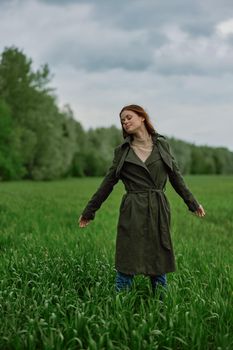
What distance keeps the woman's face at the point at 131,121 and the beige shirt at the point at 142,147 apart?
0.13m

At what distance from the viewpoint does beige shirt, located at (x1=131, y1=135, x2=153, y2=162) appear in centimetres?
494

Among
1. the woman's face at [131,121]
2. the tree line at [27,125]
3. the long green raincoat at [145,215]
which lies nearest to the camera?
the long green raincoat at [145,215]

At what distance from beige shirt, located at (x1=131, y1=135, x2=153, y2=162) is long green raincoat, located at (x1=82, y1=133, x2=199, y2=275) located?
0.16 ft

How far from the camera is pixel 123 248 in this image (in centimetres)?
483

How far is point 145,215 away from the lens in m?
4.75

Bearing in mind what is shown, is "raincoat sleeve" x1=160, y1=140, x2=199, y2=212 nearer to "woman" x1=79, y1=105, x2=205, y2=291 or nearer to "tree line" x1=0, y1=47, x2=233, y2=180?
"woman" x1=79, y1=105, x2=205, y2=291

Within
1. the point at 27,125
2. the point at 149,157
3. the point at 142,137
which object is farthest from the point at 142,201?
the point at 27,125

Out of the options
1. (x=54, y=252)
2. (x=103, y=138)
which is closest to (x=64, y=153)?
(x=103, y=138)

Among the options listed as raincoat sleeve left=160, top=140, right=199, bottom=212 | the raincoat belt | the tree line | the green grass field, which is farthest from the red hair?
the tree line

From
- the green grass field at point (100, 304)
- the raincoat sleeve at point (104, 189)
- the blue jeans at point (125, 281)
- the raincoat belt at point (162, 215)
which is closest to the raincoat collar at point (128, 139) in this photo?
the raincoat sleeve at point (104, 189)

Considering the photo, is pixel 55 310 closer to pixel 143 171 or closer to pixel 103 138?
pixel 143 171

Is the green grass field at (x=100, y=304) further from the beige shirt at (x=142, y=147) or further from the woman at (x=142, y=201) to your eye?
the beige shirt at (x=142, y=147)

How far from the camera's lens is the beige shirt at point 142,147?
195 inches

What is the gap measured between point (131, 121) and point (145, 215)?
908 mm
